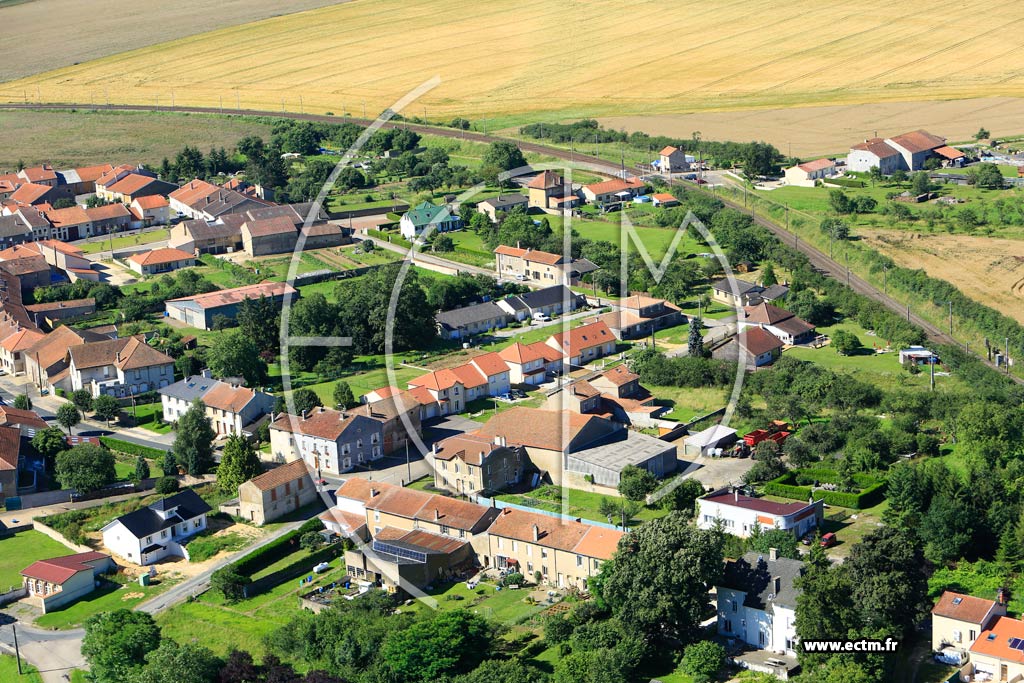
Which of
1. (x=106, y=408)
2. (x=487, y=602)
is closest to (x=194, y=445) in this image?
(x=106, y=408)

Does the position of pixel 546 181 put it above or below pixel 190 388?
above

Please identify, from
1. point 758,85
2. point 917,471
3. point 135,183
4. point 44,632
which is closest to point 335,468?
point 44,632

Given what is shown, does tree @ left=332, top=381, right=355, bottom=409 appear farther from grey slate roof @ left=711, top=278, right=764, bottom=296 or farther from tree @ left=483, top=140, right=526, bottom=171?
tree @ left=483, top=140, right=526, bottom=171

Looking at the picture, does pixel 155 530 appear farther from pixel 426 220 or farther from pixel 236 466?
pixel 426 220

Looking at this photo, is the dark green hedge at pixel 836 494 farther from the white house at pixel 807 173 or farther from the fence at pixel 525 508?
the white house at pixel 807 173

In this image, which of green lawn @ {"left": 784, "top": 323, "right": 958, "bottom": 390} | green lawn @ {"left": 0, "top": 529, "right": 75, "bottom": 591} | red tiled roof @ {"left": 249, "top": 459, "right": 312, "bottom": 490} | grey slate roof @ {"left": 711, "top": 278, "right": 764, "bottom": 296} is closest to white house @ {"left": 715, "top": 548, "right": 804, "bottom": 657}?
red tiled roof @ {"left": 249, "top": 459, "right": 312, "bottom": 490}

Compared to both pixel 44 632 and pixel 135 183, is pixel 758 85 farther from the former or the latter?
pixel 44 632
